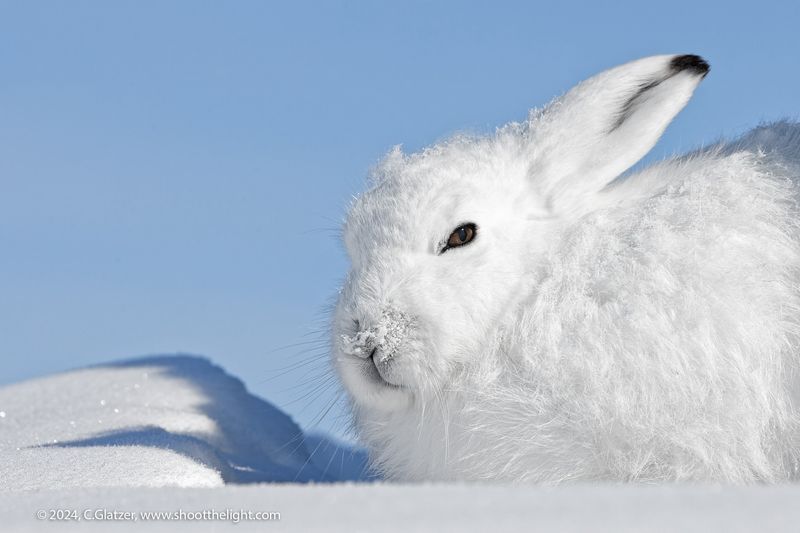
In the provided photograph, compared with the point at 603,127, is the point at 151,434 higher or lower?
lower

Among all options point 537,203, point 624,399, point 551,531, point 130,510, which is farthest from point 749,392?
point 130,510

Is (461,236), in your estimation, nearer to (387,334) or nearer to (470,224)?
(470,224)

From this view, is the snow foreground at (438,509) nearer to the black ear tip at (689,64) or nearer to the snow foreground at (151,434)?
the snow foreground at (151,434)

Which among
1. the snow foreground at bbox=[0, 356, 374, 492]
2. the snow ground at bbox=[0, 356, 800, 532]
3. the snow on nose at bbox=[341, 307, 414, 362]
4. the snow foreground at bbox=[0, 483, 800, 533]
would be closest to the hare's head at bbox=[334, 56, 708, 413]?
the snow on nose at bbox=[341, 307, 414, 362]

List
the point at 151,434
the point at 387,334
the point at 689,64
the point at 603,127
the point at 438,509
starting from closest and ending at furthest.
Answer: the point at 438,509, the point at 387,334, the point at 689,64, the point at 603,127, the point at 151,434

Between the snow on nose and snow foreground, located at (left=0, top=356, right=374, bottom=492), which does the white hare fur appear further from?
snow foreground, located at (left=0, top=356, right=374, bottom=492)

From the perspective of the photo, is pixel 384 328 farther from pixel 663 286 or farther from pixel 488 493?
pixel 488 493

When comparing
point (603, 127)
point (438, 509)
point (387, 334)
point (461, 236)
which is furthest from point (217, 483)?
point (603, 127)

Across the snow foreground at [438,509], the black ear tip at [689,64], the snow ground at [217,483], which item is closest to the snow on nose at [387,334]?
the snow ground at [217,483]
